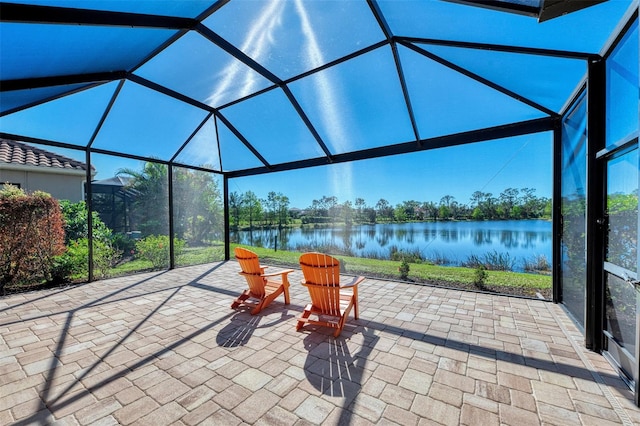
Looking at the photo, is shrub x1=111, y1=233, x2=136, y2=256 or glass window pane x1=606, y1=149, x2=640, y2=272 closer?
glass window pane x1=606, y1=149, x2=640, y2=272

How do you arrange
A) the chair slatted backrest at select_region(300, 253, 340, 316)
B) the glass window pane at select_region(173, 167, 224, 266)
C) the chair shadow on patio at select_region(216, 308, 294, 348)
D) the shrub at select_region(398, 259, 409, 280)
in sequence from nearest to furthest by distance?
1. the chair shadow on patio at select_region(216, 308, 294, 348)
2. the chair slatted backrest at select_region(300, 253, 340, 316)
3. the shrub at select_region(398, 259, 409, 280)
4. the glass window pane at select_region(173, 167, 224, 266)

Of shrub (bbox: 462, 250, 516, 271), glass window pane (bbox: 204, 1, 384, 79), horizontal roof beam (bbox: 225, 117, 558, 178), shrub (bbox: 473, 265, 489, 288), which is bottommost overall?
shrub (bbox: 473, 265, 489, 288)

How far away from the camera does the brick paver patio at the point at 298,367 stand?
5.77ft

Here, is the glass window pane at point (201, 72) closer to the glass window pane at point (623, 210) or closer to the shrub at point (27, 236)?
the shrub at point (27, 236)

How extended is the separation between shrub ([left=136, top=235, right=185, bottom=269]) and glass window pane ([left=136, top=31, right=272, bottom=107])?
4.03 meters

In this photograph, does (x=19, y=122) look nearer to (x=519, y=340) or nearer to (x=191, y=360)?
(x=191, y=360)

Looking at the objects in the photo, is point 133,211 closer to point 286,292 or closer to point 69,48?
point 69,48

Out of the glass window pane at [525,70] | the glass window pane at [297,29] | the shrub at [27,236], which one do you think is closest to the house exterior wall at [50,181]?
the shrub at [27,236]

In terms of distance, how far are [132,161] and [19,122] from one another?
7.44 ft

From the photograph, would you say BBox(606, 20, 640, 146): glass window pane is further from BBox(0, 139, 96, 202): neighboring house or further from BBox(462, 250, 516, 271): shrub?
BBox(0, 139, 96, 202): neighboring house

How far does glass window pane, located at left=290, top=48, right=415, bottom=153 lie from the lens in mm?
3570

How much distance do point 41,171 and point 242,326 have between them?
8004mm

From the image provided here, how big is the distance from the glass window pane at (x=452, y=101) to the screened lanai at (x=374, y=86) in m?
0.02

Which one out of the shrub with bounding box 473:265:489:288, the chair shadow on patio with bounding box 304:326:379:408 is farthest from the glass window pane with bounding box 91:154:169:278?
the shrub with bounding box 473:265:489:288
